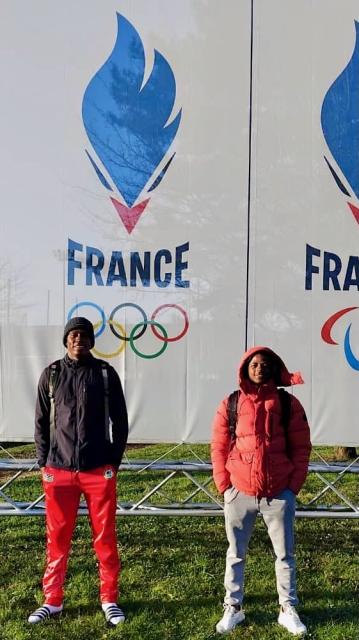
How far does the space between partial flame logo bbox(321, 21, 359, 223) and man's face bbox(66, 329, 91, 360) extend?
81.8 inches

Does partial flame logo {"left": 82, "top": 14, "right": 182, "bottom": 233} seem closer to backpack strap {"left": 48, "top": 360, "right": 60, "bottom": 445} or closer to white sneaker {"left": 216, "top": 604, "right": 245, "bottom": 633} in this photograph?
backpack strap {"left": 48, "top": 360, "right": 60, "bottom": 445}

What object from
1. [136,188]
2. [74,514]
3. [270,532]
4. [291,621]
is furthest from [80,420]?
[136,188]

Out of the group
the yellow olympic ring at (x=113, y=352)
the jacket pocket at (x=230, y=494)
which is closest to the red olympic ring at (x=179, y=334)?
the yellow olympic ring at (x=113, y=352)

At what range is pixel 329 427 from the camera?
4.01 metres

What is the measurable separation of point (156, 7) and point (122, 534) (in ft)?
13.3

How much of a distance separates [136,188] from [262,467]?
2123 millimetres

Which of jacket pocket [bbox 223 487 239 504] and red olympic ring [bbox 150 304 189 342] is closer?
jacket pocket [bbox 223 487 239 504]

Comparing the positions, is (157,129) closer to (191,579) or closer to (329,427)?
(329,427)

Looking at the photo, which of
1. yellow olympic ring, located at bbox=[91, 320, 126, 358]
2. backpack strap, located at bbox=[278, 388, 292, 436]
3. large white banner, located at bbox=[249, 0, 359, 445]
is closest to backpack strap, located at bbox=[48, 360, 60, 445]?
yellow olympic ring, located at bbox=[91, 320, 126, 358]

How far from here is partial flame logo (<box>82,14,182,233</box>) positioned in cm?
402

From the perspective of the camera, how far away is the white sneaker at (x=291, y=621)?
3.06 metres

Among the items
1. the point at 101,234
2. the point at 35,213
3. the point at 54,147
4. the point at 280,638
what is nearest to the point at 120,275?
the point at 101,234

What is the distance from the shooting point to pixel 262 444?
3006mm

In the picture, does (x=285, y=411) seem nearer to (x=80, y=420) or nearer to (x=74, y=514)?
(x=80, y=420)
